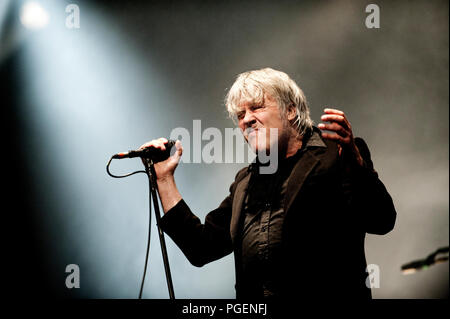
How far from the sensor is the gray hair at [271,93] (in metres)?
1.80

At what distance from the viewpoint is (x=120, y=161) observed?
9.20ft

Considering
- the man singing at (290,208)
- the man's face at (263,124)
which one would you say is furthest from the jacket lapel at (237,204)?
the man's face at (263,124)

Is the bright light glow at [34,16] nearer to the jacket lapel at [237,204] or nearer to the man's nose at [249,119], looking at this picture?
the man's nose at [249,119]

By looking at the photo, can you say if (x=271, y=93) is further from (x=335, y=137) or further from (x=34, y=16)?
(x=34, y=16)

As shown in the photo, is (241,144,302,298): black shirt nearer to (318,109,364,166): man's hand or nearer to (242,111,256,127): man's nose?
(242,111,256,127): man's nose

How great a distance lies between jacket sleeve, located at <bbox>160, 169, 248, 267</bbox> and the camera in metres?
1.71

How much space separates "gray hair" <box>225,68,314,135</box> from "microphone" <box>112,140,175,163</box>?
1.43 ft

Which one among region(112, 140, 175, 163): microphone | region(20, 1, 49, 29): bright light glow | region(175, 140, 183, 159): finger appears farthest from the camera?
region(20, 1, 49, 29): bright light glow

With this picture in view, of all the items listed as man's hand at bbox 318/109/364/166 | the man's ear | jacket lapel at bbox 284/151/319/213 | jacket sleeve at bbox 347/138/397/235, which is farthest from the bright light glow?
jacket sleeve at bbox 347/138/397/235

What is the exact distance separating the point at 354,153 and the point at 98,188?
2025 mm

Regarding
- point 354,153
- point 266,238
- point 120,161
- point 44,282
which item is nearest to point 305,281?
point 266,238

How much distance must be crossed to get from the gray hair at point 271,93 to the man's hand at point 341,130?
0.54 m

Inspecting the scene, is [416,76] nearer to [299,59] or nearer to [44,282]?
[299,59]

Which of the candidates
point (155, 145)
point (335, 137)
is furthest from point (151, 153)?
point (335, 137)
